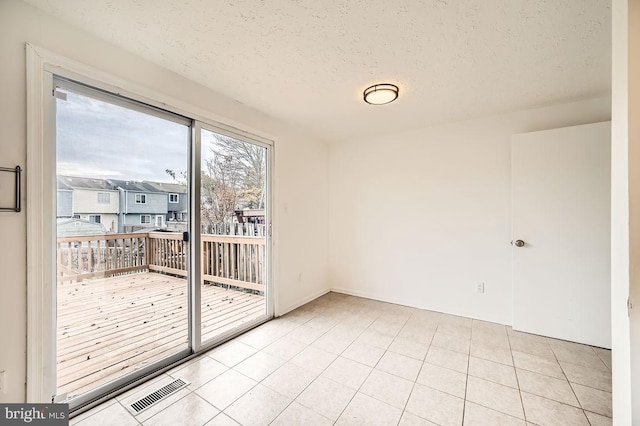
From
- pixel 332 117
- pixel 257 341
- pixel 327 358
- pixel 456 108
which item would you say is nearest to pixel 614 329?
pixel 327 358

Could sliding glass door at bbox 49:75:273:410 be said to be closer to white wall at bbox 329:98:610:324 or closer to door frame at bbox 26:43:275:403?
door frame at bbox 26:43:275:403

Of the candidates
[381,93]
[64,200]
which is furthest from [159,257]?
[381,93]

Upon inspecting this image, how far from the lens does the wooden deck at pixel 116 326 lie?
1.71 metres

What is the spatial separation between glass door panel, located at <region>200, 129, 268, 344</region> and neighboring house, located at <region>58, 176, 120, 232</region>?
66cm

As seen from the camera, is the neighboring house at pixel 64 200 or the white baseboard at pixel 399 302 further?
the white baseboard at pixel 399 302

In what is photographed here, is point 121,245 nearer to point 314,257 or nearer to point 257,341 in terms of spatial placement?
point 257,341

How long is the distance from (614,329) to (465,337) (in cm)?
160

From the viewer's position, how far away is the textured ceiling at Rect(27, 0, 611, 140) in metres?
1.49

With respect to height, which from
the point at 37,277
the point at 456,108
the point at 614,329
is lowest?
the point at 614,329

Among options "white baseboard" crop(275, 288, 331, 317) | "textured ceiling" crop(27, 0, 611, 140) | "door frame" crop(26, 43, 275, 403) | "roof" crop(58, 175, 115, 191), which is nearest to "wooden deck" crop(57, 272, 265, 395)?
"door frame" crop(26, 43, 275, 403)

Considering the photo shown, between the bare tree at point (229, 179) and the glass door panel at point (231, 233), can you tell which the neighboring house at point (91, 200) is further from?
the glass door panel at point (231, 233)

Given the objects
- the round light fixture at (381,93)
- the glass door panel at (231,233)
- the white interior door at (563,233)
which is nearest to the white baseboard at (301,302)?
the glass door panel at (231,233)

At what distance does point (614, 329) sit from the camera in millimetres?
1251
